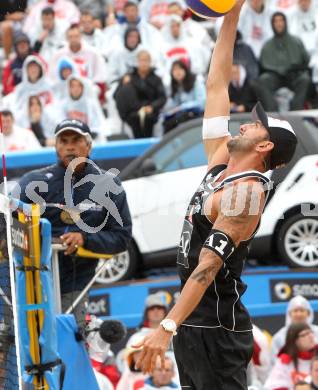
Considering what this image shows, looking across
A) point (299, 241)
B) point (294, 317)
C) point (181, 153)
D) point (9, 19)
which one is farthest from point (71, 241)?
point (9, 19)

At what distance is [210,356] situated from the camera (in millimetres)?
6125

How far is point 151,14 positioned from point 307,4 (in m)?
2.65

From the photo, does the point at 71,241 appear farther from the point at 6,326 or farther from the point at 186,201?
the point at 186,201

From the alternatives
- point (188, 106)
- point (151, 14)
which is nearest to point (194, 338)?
point (188, 106)

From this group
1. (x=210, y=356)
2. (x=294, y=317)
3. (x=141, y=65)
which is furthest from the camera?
(x=141, y=65)

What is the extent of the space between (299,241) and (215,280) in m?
7.19

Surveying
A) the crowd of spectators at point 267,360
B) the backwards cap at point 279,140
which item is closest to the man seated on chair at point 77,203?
the crowd of spectators at point 267,360

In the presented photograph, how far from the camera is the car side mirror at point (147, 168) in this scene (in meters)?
13.2

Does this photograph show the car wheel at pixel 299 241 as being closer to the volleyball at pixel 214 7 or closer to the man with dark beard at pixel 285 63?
the man with dark beard at pixel 285 63

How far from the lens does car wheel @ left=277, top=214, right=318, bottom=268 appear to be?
514 inches

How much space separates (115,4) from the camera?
61.4 ft

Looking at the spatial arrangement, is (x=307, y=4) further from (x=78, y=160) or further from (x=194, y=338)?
(x=194, y=338)

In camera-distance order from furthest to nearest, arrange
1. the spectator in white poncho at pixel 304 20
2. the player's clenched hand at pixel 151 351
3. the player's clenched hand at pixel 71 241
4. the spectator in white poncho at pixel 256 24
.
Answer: the spectator in white poncho at pixel 256 24 < the spectator in white poncho at pixel 304 20 < the player's clenched hand at pixel 71 241 < the player's clenched hand at pixel 151 351

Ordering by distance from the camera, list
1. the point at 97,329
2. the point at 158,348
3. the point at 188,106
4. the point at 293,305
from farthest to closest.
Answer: the point at 188,106
the point at 293,305
the point at 97,329
the point at 158,348
